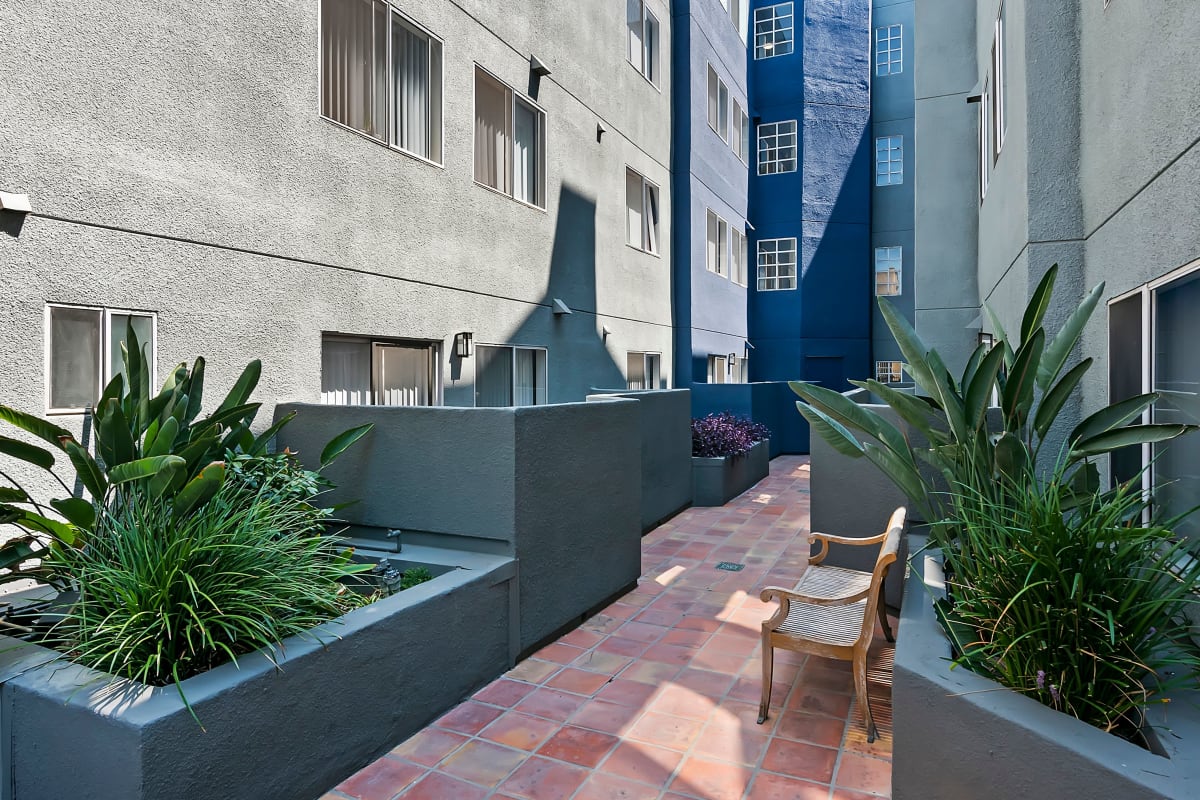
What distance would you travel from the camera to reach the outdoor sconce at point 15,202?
421 cm

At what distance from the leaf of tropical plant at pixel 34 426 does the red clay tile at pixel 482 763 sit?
263 cm

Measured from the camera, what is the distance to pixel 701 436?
11.6 meters

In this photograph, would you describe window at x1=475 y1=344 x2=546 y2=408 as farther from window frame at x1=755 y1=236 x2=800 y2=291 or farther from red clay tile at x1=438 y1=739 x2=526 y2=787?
window frame at x1=755 y1=236 x2=800 y2=291

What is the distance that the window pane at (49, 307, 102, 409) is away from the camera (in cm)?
459

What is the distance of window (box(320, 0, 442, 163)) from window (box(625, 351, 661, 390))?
598cm

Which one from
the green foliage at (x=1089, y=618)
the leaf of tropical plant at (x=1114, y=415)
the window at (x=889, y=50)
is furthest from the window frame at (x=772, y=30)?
the green foliage at (x=1089, y=618)

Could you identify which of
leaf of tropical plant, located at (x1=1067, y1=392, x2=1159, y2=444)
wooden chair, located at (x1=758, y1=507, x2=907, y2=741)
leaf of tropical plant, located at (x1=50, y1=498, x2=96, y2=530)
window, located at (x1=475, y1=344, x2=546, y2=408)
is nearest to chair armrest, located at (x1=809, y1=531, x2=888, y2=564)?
wooden chair, located at (x1=758, y1=507, x2=907, y2=741)

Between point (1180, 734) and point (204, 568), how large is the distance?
13.3 feet

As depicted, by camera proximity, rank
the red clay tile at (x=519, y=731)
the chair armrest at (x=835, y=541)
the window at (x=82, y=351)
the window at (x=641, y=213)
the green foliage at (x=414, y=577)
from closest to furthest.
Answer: the red clay tile at (x=519, y=731) < the window at (x=82, y=351) < the green foliage at (x=414, y=577) < the chair armrest at (x=835, y=541) < the window at (x=641, y=213)

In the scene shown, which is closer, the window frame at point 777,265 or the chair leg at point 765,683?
the chair leg at point 765,683

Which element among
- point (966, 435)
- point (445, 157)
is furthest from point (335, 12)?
point (966, 435)

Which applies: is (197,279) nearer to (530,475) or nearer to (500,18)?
(530,475)

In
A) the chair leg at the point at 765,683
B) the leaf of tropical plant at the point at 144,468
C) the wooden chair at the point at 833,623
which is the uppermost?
the leaf of tropical plant at the point at 144,468

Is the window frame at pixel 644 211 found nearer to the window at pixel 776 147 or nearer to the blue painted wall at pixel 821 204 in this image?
the blue painted wall at pixel 821 204
